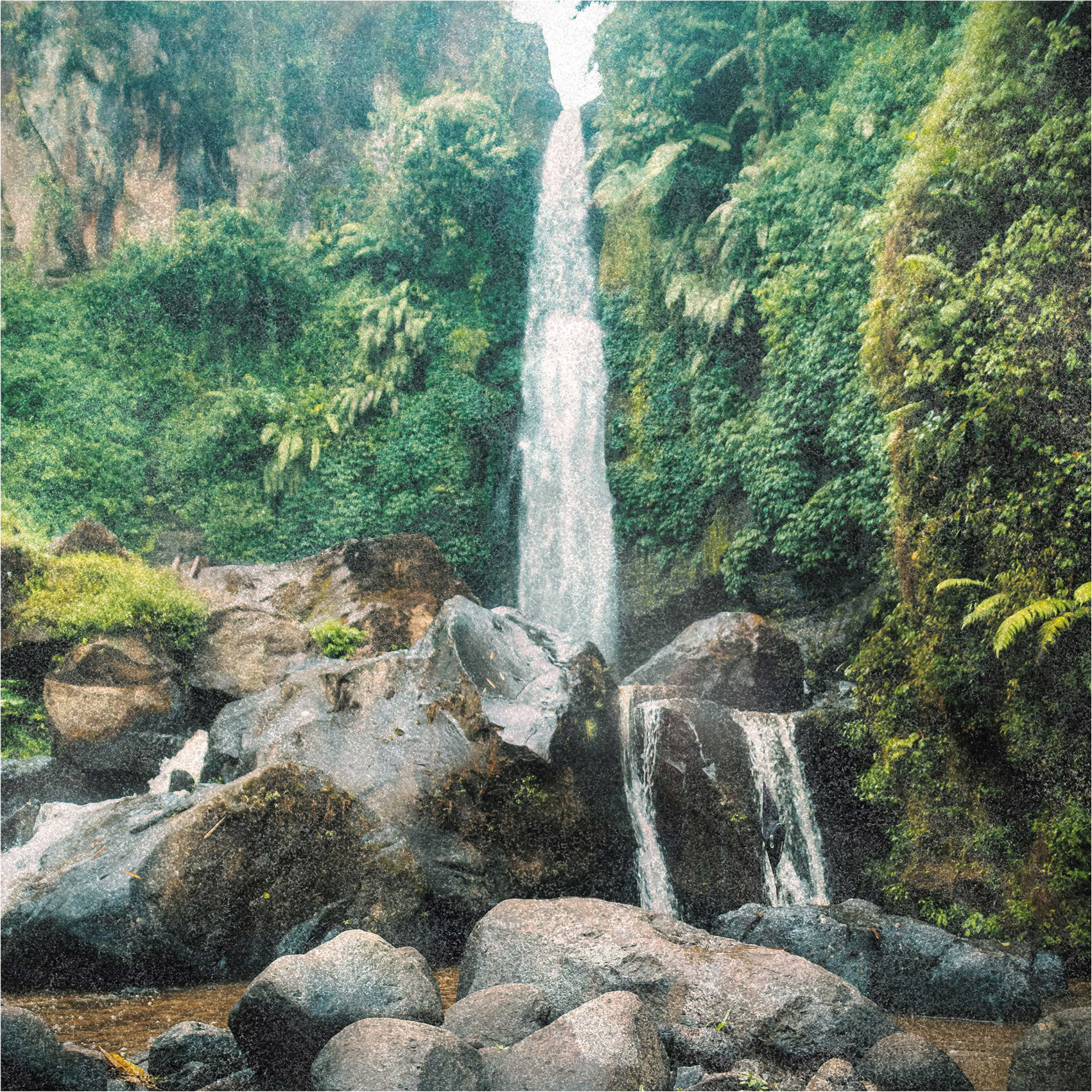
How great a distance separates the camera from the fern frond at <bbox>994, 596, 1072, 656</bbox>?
4328 millimetres

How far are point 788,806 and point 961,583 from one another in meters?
2.74

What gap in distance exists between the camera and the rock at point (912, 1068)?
3068 millimetres

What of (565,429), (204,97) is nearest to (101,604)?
(565,429)

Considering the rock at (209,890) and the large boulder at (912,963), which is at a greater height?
the rock at (209,890)

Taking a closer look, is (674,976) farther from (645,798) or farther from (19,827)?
(19,827)

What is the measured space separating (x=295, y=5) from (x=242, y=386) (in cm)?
867

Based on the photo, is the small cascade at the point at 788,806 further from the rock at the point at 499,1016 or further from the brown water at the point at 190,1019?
the rock at the point at 499,1016

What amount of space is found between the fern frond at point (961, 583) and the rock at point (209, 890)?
13.7 ft

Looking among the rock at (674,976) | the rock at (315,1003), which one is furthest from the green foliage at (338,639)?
the rock at (315,1003)

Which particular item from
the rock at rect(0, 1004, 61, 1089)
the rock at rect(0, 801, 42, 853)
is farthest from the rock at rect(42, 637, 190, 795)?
the rock at rect(0, 1004, 61, 1089)

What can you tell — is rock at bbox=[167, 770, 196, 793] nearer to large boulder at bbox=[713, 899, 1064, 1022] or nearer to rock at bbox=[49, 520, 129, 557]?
rock at bbox=[49, 520, 129, 557]

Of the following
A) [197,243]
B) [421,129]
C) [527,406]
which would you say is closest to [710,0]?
[421,129]

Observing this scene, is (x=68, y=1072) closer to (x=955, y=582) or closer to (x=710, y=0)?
(x=955, y=582)

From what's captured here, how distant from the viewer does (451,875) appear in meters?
5.55
